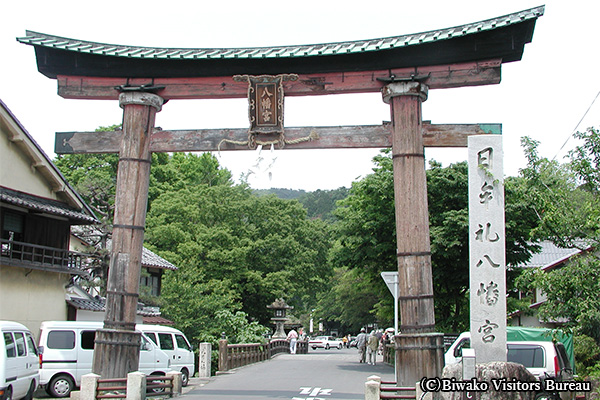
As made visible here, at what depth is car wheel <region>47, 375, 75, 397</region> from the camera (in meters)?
17.7

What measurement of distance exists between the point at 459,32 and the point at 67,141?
9705mm

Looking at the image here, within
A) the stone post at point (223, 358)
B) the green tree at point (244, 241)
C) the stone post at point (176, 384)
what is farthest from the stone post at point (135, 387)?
the green tree at point (244, 241)

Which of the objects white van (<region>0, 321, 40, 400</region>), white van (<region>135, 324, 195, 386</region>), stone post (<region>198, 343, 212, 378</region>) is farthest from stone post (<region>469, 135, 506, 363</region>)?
stone post (<region>198, 343, 212, 378</region>)

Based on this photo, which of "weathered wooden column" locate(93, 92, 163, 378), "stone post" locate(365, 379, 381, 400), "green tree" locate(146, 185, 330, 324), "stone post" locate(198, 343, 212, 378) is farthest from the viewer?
"green tree" locate(146, 185, 330, 324)

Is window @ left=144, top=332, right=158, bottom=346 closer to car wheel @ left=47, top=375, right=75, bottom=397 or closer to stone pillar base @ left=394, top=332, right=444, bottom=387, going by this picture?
car wheel @ left=47, top=375, right=75, bottom=397

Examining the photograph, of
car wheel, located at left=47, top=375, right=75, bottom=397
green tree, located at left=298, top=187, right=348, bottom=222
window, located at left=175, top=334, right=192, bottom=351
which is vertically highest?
green tree, located at left=298, top=187, right=348, bottom=222

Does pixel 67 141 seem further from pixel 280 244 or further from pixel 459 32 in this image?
pixel 280 244

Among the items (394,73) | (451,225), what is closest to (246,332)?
(451,225)

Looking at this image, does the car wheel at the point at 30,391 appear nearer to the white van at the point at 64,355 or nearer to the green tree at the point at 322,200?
the white van at the point at 64,355

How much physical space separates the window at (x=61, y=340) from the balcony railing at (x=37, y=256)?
3072 mm

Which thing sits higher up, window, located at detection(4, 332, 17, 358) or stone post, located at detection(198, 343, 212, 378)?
window, located at detection(4, 332, 17, 358)

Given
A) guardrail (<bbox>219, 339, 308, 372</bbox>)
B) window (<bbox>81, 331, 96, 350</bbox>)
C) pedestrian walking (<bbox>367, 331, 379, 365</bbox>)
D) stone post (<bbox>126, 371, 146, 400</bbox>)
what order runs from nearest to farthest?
stone post (<bbox>126, 371, 146, 400</bbox>)
window (<bbox>81, 331, 96, 350</bbox>)
guardrail (<bbox>219, 339, 308, 372</bbox>)
pedestrian walking (<bbox>367, 331, 379, 365</bbox>)

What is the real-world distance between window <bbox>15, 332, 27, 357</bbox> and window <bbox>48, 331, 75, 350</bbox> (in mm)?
3778

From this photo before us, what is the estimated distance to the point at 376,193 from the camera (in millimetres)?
26547
